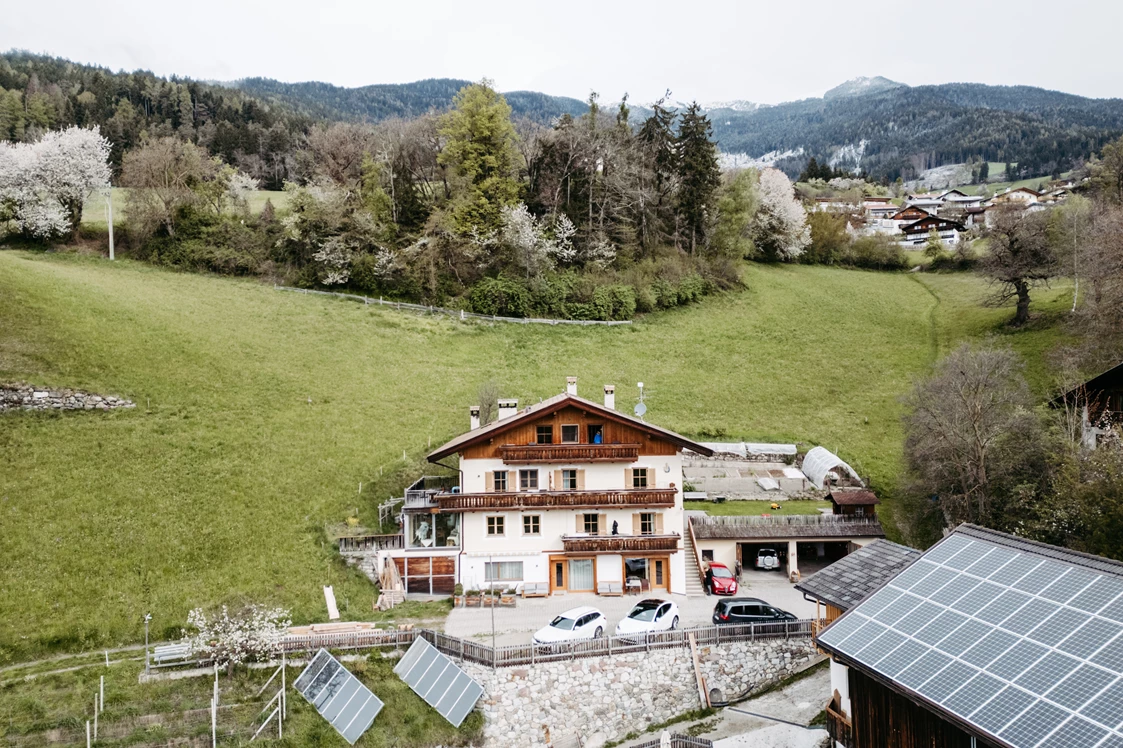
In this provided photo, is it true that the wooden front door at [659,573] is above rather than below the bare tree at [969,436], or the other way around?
below

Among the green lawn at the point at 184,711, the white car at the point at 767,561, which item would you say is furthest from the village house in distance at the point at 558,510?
the green lawn at the point at 184,711

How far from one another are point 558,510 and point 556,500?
683mm

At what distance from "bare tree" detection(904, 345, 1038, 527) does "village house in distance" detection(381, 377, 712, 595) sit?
1009cm

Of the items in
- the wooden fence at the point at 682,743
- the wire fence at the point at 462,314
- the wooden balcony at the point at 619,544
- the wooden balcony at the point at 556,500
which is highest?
the wire fence at the point at 462,314

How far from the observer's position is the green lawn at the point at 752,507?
35.8 m


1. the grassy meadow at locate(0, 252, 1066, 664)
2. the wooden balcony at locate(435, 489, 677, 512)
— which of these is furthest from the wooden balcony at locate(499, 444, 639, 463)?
the grassy meadow at locate(0, 252, 1066, 664)

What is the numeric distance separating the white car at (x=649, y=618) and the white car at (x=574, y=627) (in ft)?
2.68

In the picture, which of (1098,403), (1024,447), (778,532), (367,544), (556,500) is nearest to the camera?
(1024,447)

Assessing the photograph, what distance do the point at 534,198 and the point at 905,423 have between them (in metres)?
40.2

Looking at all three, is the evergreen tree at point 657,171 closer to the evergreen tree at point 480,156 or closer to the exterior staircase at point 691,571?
the evergreen tree at point 480,156

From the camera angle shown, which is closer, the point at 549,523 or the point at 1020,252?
the point at 549,523

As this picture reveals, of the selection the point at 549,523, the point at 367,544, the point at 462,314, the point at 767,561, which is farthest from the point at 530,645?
the point at 462,314

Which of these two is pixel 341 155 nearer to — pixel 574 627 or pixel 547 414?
pixel 547 414

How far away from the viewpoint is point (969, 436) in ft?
101
